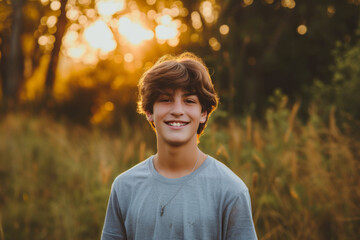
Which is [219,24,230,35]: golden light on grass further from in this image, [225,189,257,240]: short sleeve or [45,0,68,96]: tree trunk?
[45,0,68,96]: tree trunk

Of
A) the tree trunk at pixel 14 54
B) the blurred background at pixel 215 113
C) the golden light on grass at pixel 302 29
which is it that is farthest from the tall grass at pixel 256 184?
the golden light on grass at pixel 302 29

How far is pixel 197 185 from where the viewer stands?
1.75 m

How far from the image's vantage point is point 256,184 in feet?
11.9

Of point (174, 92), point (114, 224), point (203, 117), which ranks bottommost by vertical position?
point (114, 224)

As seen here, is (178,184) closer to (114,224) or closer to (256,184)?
(114,224)

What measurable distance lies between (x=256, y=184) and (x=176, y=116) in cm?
213

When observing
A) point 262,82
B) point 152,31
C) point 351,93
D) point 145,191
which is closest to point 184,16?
point 152,31

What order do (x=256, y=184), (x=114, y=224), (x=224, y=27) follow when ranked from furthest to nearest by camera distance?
(x=224, y=27)
(x=256, y=184)
(x=114, y=224)

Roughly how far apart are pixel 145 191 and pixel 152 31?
37.6 ft

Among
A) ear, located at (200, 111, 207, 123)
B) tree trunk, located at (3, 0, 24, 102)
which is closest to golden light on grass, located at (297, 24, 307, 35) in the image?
tree trunk, located at (3, 0, 24, 102)

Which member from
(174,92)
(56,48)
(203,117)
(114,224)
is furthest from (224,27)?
(56,48)

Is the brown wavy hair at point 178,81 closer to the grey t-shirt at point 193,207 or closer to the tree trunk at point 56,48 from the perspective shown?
the grey t-shirt at point 193,207

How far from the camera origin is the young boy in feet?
5.54

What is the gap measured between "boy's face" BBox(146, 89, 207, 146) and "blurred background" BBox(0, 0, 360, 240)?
30.0 inches
